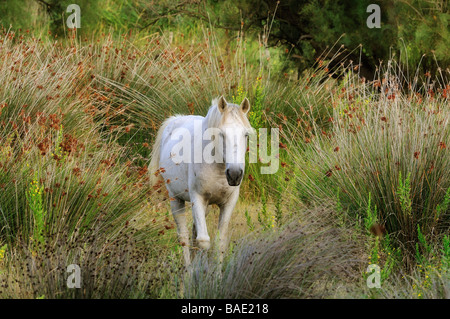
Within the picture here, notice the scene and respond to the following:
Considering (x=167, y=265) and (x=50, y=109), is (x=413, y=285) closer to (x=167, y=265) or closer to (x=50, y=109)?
(x=167, y=265)

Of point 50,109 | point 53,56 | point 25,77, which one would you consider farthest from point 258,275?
point 53,56

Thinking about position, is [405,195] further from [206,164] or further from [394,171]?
[206,164]

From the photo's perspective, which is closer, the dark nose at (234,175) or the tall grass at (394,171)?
the dark nose at (234,175)

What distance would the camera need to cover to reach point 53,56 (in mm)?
9617

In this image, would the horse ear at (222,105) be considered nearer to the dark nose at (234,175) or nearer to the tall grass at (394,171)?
the dark nose at (234,175)

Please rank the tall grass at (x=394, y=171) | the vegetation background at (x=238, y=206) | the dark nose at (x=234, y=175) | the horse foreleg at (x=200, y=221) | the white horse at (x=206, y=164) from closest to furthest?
the vegetation background at (x=238, y=206) → the dark nose at (x=234, y=175) → the white horse at (x=206, y=164) → the horse foreleg at (x=200, y=221) → the tall grass at (x=394, y=171)

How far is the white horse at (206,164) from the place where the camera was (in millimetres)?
4957

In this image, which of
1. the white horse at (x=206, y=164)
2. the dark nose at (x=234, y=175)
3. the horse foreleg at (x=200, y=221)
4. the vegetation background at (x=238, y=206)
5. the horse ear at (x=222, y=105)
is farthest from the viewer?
the horse foreleg at (x=200, y=221)

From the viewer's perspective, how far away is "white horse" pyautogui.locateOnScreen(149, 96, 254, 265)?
4.96 meters

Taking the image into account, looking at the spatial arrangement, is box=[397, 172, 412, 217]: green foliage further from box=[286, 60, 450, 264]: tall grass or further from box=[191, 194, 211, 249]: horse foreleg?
box=[191, 194, 211, 249]: horse foreleg

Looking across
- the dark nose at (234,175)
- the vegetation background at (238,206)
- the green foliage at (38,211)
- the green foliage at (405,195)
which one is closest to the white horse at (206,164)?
the dark nose at (234,175)

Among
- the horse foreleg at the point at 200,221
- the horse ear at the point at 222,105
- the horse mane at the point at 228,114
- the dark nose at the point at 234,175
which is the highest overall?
the horse ear at the point at 222,105

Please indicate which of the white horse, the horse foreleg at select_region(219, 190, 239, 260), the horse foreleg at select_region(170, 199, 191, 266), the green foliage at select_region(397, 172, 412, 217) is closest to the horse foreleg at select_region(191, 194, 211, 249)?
the white horse

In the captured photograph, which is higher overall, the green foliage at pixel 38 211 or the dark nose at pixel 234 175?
the dark nose at pixel 234 175
